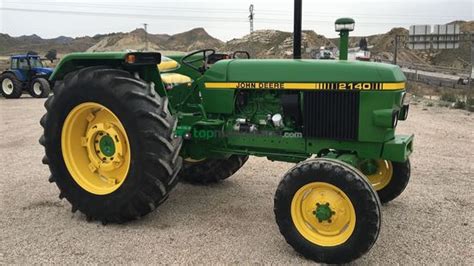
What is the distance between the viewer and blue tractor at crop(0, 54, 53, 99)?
20.8m

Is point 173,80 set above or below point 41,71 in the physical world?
above

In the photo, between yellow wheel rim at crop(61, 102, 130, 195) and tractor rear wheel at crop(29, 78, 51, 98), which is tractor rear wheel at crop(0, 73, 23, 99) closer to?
tractor rear wheel at crop(29, 78, 51, 98)

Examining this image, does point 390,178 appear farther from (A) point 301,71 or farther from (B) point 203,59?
(B) point 203,59

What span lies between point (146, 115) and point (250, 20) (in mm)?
51375

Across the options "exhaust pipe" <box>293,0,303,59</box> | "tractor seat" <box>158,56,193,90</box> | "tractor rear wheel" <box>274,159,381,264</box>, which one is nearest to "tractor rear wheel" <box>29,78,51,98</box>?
"tractor seat" <box>158,56,193,90</box>

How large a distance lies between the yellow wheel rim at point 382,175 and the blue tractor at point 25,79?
18276mm

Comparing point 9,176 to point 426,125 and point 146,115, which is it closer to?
point 146,115

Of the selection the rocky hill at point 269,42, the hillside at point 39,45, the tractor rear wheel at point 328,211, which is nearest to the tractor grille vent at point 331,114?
the tractor rear wheel at point 328,211

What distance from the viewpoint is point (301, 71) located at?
460cm

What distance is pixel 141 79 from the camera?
479 centimetres

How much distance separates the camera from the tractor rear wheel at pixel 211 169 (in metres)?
6.04

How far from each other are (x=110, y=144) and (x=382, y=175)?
9.55 feet

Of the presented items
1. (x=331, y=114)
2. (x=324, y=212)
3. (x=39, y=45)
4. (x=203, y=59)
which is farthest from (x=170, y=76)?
(x=39, y=45)

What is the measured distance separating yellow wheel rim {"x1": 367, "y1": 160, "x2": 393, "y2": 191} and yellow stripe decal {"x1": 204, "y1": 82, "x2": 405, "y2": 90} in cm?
117
